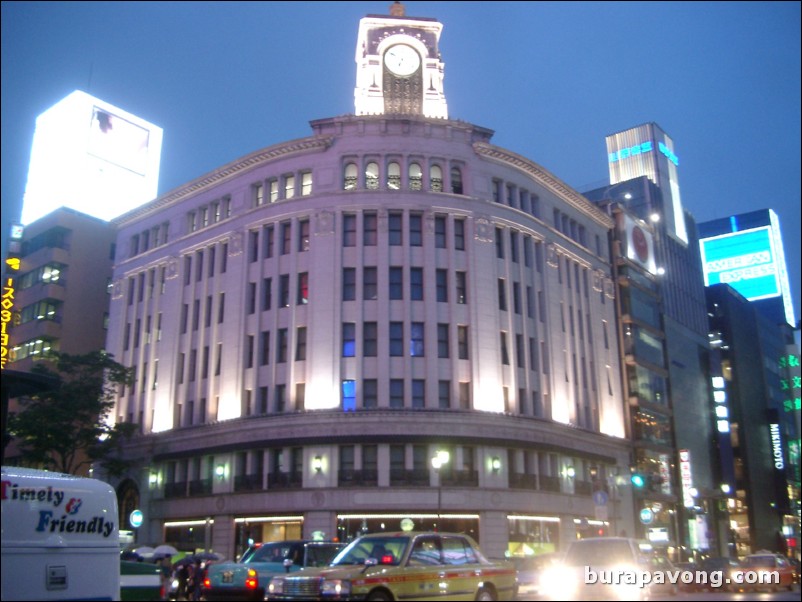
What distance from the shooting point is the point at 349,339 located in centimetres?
4262

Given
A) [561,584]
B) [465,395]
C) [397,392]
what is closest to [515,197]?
[465,395]

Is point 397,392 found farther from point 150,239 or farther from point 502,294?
point 150,239

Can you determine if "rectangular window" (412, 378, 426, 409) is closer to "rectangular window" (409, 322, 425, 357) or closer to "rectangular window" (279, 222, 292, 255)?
"rectangular window" (409, 322, 425, 357)

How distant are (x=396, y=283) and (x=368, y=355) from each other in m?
4.53

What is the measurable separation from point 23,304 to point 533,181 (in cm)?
4330

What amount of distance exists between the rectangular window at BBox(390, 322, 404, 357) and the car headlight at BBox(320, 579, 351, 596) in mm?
28913

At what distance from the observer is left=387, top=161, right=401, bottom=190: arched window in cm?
4578

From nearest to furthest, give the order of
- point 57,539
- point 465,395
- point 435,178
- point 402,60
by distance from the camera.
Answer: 1. point 57,539
2. point 465,395
3. point 435,178
4. point 402,60

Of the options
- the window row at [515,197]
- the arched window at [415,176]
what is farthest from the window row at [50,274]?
the window row at [515,197]

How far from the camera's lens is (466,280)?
1762 inches

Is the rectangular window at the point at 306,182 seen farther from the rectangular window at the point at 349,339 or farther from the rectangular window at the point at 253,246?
the rectangular window at the point at 349,339

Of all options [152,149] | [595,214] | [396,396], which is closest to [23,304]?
[152,149]

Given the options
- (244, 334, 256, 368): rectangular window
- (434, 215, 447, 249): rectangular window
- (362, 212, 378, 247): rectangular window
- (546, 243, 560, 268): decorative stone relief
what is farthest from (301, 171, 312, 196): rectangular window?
(546, 243, 560, 268): decorative stone relief

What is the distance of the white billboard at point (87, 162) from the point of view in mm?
71750
